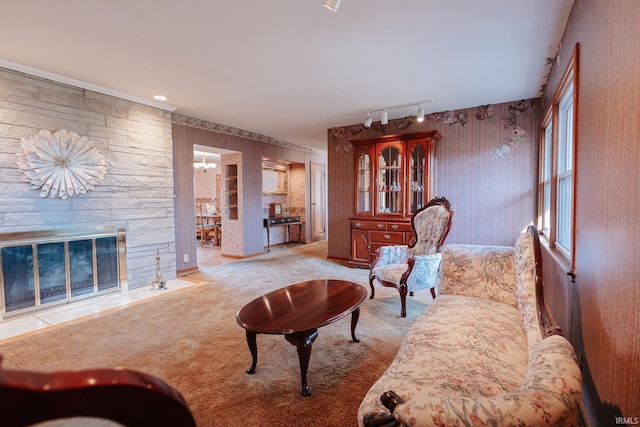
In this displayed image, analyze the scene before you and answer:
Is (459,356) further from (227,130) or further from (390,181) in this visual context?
(227,130)

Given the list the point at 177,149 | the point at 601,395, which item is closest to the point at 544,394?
the point at 601,395

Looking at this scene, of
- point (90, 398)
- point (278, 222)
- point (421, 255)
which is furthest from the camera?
point (278, 222)

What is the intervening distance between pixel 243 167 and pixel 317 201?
2568 mm

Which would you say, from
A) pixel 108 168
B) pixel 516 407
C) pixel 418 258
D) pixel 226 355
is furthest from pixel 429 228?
pixel 108 168

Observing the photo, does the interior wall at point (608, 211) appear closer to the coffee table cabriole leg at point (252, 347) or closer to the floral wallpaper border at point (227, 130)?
the coffee table cabriole leg at point (252, 347)

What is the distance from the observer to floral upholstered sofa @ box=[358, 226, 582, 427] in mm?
621

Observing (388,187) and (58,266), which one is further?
(388,187)

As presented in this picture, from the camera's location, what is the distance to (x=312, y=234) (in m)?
7.63

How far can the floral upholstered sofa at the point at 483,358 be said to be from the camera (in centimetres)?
62

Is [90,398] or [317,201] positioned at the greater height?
[317,201]

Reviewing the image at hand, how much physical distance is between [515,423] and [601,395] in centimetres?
114

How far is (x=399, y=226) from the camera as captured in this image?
4.36 meters

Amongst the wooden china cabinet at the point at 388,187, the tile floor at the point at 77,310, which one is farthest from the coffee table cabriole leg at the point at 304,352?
the wooden china cabinet at the point at 388,187

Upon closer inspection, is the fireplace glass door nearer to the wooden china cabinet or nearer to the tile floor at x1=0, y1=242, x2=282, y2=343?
the tile floor at x1=0, y1=242, x2=282, y2=343
